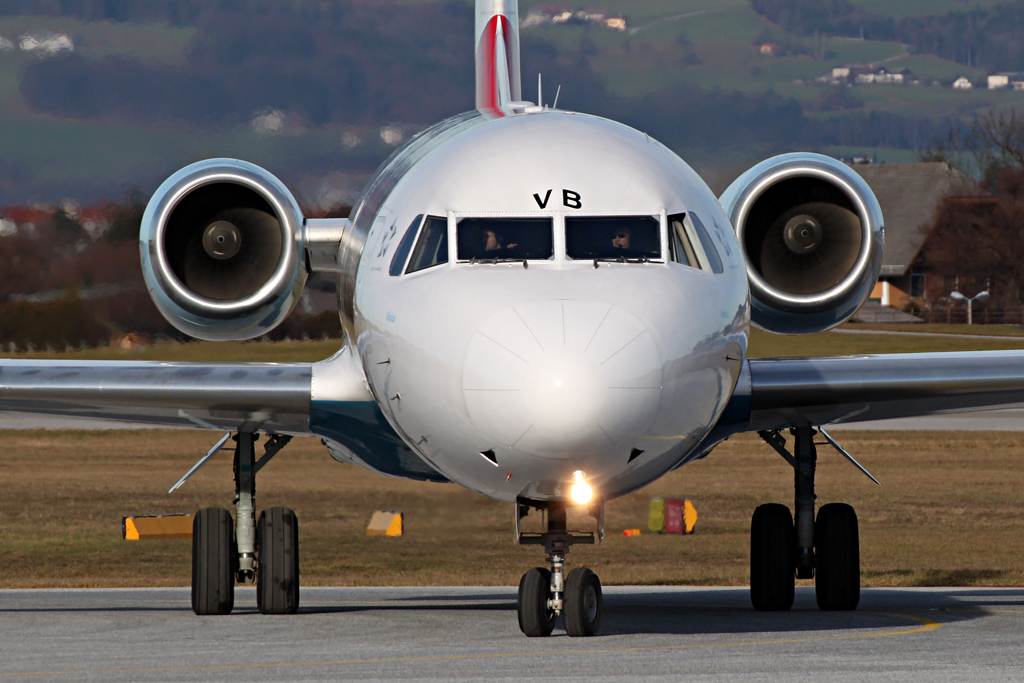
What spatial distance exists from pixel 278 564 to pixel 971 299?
72785 millimetres

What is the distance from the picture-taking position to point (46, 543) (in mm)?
23266

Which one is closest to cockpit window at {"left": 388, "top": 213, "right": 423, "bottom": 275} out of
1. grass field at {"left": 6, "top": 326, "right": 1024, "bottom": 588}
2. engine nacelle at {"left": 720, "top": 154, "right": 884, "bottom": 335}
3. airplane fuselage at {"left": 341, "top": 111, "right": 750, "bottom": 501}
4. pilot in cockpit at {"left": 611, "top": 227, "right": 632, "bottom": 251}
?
airplane fuselage at {"left": 341, "top": 111, "right": 750, "bottom": 501}

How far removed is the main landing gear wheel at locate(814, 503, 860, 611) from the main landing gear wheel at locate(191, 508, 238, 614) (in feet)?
18.2

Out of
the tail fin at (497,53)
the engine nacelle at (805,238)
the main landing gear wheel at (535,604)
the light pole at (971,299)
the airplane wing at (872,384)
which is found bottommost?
the main landing gear wheel at (535,604)

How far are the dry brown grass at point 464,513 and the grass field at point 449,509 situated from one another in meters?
0.04

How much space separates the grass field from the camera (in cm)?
1930

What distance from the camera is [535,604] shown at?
10961 mm

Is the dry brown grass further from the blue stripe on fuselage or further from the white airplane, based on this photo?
the white airplane

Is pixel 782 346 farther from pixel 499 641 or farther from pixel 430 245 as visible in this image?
pixel 430 245

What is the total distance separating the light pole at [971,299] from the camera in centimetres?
8006

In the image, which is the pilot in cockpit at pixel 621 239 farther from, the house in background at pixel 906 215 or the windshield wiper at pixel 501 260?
the house in background at pixel 906 215

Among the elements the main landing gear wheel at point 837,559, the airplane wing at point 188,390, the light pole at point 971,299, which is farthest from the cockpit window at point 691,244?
the light pole at point 971,299

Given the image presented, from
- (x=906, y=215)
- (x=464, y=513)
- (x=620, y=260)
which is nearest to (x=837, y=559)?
(x=464, y=513)

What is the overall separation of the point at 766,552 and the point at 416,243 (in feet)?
18.7
